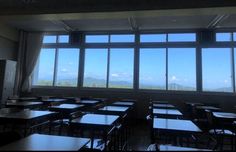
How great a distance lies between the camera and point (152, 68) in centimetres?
818

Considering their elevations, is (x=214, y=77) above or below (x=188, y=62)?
below

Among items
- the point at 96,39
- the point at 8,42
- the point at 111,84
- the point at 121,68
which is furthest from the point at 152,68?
the point at 8,42

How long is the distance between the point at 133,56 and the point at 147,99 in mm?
1876

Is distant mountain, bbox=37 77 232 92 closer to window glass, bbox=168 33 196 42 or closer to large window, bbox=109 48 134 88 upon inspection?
large window, bbox=109 48 134 88

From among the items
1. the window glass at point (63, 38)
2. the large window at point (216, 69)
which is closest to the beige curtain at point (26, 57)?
the window glass at point (63, 38)

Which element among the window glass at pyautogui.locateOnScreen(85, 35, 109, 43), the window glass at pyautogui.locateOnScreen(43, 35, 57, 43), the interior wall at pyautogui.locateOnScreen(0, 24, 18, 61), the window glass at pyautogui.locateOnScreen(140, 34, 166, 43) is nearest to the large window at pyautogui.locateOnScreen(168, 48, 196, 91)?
the window glass at pyautogui.locateOnScreen(140, 34, 166, 43)

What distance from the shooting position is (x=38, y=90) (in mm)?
8586

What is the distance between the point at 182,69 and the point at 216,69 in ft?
4.24

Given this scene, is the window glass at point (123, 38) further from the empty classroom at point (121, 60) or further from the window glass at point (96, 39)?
the window glass at point (96, 39)

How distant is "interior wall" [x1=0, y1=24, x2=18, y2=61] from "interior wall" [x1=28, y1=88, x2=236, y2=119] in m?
1.81

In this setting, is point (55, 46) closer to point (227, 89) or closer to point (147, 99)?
point (147, 99)

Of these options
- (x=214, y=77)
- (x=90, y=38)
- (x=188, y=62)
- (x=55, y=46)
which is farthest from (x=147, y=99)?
(x=55, y=46)

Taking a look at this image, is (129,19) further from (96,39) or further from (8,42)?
(8,42)

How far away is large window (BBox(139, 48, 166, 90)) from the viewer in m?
8.03
